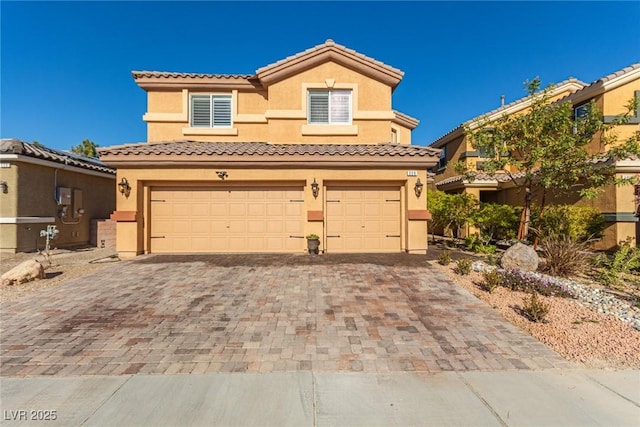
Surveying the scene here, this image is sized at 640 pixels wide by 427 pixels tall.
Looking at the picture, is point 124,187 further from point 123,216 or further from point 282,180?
point 282,180

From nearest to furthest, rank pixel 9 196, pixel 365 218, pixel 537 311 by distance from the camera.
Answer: pixel 537 311
pixel 365 218
pixel 9 196

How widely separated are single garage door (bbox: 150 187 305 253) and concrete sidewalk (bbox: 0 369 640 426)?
727 cm

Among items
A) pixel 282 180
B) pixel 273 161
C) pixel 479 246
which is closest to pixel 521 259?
pixel 479 246

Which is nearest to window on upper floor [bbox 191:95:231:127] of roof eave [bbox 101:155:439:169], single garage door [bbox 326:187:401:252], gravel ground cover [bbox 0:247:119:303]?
roof eave [bbox 101:155:439:169]

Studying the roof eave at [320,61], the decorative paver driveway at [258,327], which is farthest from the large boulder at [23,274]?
the roof eave at [320,61]

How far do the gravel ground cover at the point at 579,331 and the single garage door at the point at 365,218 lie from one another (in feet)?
15.3

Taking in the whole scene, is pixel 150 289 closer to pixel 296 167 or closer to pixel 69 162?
pixel 296 167

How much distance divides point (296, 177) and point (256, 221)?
2185mm

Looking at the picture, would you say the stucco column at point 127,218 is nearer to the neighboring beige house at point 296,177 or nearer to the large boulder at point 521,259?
the neighboring beige house at point 296,177

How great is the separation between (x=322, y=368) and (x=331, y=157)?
7.62m

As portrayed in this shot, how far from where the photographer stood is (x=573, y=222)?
10.2 m

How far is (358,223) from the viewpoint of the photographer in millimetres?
10766

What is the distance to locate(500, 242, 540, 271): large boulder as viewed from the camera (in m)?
7.98

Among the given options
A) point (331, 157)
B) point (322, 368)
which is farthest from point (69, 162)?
point (322, 368)
